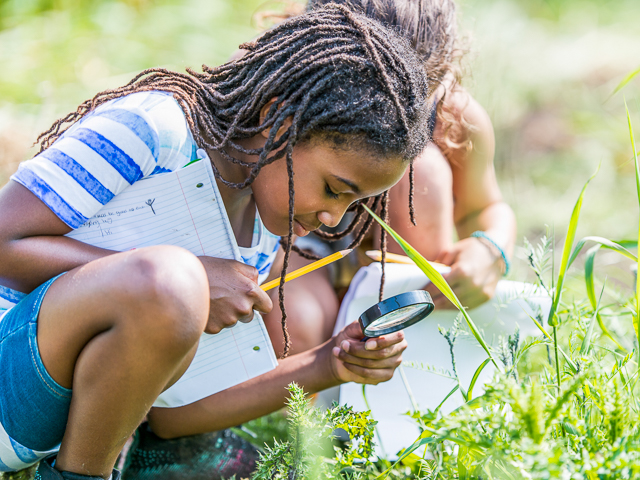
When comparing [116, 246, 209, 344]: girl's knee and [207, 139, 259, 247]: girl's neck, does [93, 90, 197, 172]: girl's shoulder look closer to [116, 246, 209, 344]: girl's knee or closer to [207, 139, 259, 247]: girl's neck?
[207, 139, 259, 247]: girl's neck

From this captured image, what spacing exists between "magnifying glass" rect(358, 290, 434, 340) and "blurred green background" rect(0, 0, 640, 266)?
4.21 feet

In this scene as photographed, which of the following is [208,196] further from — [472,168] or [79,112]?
[472,168]

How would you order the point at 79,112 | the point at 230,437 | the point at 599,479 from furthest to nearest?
the point at 230,437 → the point at 79,112 → the point at 599,479

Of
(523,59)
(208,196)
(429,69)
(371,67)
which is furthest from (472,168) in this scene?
(523,59)

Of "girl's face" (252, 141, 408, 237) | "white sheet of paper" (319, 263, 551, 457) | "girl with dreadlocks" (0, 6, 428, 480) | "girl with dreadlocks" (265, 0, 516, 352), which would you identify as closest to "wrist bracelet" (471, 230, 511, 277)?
"girl with dreadlocks" (265, 0, 516, 352)

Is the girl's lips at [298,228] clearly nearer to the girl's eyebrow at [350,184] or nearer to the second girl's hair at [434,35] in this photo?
the girl's eyebrow at [350,184]

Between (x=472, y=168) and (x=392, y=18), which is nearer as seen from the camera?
(x=392, y=18)

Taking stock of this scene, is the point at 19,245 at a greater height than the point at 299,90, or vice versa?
the point at 299,90

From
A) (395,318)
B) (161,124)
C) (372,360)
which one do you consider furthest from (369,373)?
(161,124)

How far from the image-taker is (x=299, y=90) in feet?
3.26

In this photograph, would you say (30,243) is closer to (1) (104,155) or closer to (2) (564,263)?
(1) (104,155)

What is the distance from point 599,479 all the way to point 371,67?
71cm

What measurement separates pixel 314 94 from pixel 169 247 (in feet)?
1.25

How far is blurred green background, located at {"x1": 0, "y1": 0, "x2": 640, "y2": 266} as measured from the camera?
225cm
